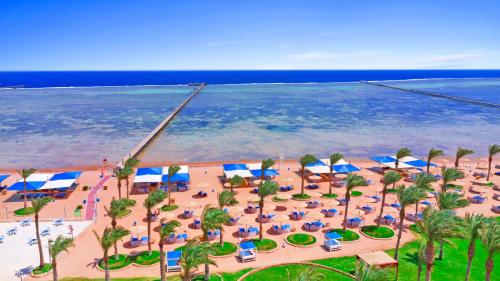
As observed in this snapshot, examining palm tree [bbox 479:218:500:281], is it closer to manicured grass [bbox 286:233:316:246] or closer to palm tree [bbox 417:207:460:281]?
palm tree [bbox 417:207:460:281]

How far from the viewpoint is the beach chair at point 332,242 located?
28914mm

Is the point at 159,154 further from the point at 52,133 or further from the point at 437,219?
the point at 437,219

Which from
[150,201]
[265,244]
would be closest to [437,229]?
[265,244]

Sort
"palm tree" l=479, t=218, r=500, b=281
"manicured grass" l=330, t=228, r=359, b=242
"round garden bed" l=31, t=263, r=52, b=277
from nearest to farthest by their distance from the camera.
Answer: "palm tree" l=479, t=218, r=500, b=281
"round garden bed" l=31, t=263, r=52, b=277
"manicured grass" l=330, t=228, r=359, b=242

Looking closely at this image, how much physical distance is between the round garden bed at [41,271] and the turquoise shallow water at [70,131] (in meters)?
34.5

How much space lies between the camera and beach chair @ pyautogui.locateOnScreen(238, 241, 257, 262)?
27.1m

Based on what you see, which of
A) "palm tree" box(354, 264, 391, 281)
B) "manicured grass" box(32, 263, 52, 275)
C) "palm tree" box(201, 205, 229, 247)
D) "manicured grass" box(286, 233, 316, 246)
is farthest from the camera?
"manicured grass" box(286, 233, 316, 246)

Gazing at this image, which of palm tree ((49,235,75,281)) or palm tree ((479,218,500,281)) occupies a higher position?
palm tree ((479,218,500,281))

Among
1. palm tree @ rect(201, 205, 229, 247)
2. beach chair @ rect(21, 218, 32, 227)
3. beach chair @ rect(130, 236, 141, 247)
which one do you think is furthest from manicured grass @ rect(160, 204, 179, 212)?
palm tree @ rect(201, 205, 229, 247)

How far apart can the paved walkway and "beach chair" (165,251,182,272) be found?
13.0 m

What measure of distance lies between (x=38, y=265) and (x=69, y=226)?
551cm

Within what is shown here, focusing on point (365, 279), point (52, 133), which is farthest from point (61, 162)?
point (365, 279)

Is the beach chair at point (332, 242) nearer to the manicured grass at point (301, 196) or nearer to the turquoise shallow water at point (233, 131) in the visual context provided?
the manicured grass at point (301, 196)

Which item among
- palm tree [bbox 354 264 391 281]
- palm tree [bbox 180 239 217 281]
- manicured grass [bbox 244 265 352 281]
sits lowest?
manicured grass [bbox 244 265 352 281]
